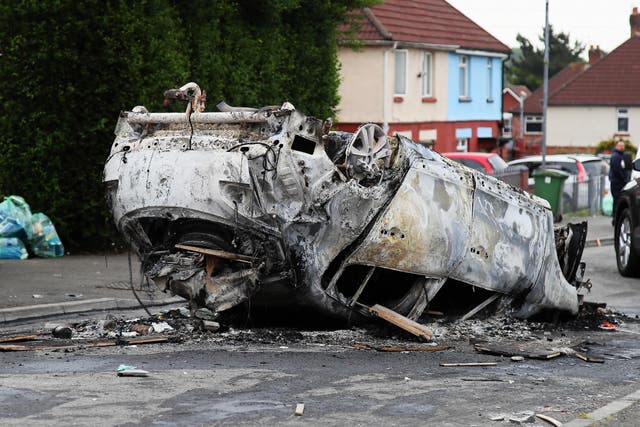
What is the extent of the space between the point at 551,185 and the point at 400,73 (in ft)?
34.6

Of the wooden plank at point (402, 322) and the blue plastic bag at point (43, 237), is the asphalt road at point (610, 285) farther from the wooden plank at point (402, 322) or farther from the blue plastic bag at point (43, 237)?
the blue plastic bag at point (43, 237)

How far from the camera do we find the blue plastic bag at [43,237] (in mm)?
16797

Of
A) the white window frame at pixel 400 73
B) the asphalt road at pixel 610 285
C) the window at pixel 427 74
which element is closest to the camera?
the asphalt road at pixel 610 285

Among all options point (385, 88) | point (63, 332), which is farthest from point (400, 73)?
point (63, 332)

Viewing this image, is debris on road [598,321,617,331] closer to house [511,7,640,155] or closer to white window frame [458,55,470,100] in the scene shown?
white window frame [458,55,470,100]

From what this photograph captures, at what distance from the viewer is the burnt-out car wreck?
951 centimetres

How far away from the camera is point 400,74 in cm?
3706

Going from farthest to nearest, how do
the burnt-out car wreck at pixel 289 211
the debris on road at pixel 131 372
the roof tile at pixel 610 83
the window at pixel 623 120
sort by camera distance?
the roof tile at pixel 610 83
the window at pixel 623 120
the burnt-out car wreck at pixel 289 211
the debris on road at pixel 131 372

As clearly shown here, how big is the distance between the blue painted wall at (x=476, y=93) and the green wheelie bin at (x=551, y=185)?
13059 mm

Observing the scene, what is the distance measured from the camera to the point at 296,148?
9664mm

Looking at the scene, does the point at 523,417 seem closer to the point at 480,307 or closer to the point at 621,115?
the point at 480,307

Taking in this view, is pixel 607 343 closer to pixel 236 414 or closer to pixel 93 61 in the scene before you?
pixel 236 414

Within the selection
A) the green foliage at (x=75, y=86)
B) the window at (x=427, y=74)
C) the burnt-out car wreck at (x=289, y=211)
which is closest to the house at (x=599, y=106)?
the window at (x=427, y=74)

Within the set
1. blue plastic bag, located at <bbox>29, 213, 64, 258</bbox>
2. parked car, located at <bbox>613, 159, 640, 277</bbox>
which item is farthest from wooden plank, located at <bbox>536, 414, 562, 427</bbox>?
blue plastic bag, located at <bbox>29, 213, 64, 258</bbox>
